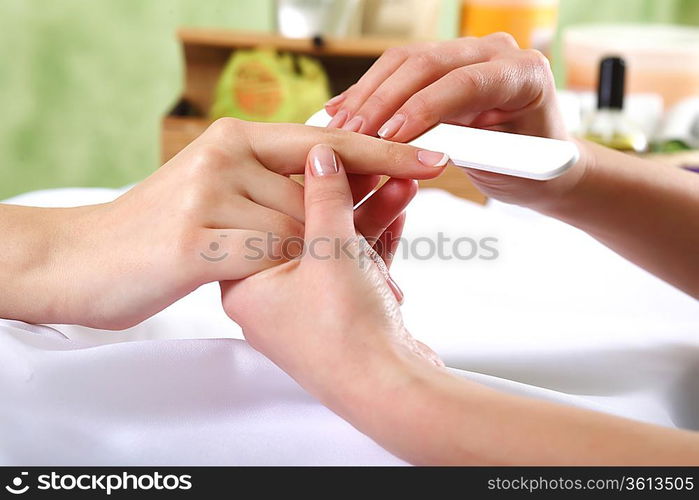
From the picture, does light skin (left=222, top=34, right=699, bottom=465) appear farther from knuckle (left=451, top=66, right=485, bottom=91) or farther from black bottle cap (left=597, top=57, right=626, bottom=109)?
black bottle cap (left=597, top=57, right=626, bottom=109)

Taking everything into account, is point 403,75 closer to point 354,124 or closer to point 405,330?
point 354,124

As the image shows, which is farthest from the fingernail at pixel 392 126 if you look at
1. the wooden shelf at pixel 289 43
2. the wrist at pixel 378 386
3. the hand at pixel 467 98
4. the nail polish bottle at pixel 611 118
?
the wooden shelf at pixel 289 43

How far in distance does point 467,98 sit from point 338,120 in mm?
105

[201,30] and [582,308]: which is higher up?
[201,30]

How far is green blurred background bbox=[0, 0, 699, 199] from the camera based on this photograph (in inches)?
73.0

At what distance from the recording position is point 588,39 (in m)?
1.66

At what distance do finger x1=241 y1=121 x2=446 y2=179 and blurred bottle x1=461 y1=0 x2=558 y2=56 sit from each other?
1.12 meters

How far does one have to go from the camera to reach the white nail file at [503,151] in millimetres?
519

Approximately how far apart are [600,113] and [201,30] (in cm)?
80

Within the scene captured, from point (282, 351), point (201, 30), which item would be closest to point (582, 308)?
point (282, 351)

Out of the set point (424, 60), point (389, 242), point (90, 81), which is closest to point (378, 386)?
point (389, 242)

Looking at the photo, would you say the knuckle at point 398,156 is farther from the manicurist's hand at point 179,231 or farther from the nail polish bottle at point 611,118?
the nail polish bottle at point 611,118

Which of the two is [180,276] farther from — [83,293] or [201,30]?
[201,30]
